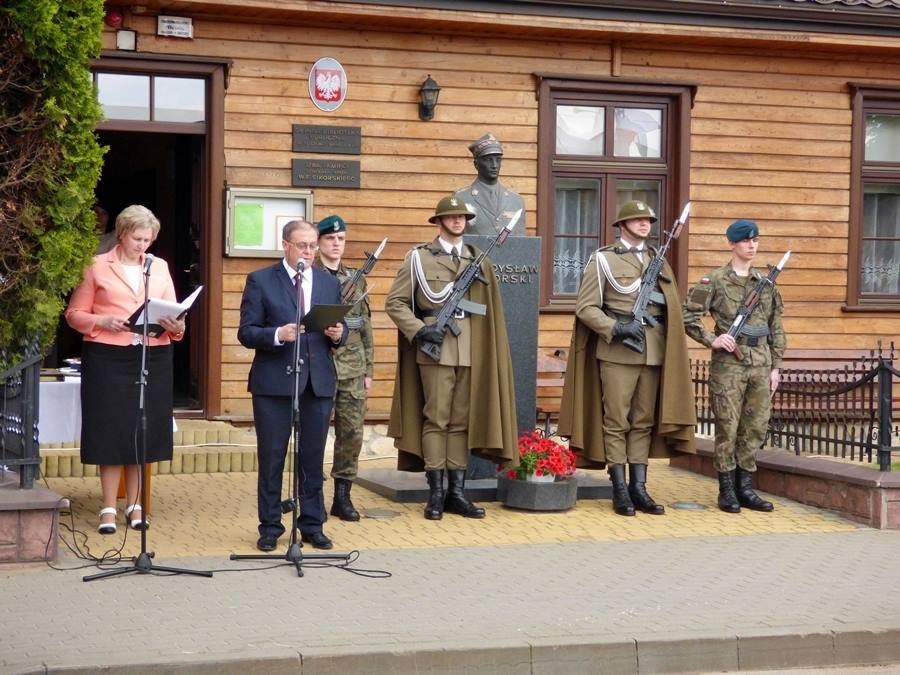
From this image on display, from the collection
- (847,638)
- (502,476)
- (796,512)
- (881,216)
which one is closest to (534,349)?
(502,476)

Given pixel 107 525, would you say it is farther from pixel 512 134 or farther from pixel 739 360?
pixel 512 134

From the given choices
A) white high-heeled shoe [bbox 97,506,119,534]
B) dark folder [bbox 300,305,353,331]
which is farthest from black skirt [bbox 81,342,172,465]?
dark folder [bbox 300,305,353,331]

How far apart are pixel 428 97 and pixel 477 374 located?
4.03 meters

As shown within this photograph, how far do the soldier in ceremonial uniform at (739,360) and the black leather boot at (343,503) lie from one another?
8.71ft

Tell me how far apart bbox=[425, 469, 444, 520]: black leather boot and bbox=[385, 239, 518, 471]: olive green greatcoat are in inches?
8.7

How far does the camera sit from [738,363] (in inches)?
407

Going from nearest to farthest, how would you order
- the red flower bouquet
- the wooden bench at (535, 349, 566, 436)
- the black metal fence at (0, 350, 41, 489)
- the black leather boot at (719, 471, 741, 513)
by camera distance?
the black metal fence at (0, 350, 41, 489) → the red flower bouquet → the black leather boot at (719, 471, 741, 513) → the wooden bench at (535, 349, 566, 436)

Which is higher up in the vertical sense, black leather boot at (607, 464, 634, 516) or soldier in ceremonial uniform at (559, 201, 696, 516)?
soldier in ceremonial uniform at (559, 201, 696, 516)

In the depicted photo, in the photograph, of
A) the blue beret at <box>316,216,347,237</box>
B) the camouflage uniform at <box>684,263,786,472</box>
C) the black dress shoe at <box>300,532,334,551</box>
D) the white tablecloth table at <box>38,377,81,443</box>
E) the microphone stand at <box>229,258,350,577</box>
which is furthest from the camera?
the camouflage uniform at <box>684,263,786,472</box>

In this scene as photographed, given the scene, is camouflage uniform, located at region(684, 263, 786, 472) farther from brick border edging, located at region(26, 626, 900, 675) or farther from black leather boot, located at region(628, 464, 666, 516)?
brick border edging, located at region(26, 626, 900, 675)

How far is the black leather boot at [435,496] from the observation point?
985 centimetres

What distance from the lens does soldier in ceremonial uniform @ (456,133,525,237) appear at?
10.8 metres

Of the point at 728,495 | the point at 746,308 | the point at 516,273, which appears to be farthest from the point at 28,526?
the point at 746,308

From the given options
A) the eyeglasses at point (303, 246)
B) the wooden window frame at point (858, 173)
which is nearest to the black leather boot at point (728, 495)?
the eyeglasses at point (303, 246)
